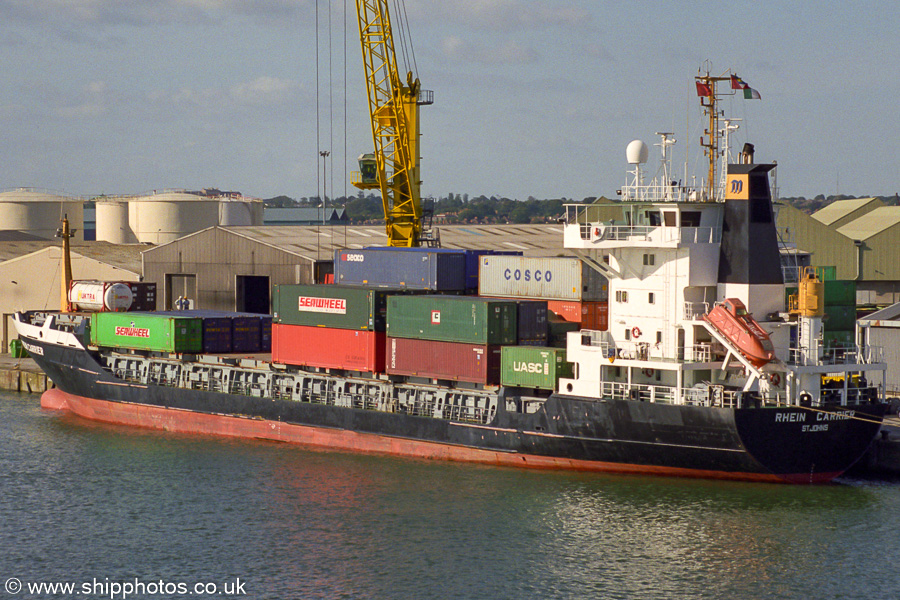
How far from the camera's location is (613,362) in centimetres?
3997

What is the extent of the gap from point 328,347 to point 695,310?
15955mm

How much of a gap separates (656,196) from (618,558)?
14.6 m

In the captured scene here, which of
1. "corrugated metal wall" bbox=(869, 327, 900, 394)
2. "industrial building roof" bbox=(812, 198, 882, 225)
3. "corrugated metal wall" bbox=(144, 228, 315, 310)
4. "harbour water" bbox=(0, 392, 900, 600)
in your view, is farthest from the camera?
"industrial building roof" bbox=(812, 198, 882, 225)

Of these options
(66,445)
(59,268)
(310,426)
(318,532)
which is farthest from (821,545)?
(59,268)

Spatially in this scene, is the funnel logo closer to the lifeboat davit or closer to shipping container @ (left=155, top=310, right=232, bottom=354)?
the lifeboat davit

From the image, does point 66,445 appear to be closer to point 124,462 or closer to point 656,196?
point 124,462

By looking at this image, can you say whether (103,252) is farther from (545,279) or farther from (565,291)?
(565,291)

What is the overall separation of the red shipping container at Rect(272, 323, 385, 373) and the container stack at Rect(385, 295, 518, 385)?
32.4 inches

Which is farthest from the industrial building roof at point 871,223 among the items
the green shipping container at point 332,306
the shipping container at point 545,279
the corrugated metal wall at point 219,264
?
the green shipping container at point 332,306

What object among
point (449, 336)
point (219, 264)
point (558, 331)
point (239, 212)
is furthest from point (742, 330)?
point (239, 212)

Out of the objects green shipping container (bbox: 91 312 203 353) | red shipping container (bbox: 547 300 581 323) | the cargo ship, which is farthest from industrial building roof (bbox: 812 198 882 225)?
green shipping container (bbox: 91 312 203 353)

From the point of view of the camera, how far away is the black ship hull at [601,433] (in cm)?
3750

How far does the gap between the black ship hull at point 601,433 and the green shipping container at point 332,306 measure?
350 centimetres

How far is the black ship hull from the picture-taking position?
1476 inches
